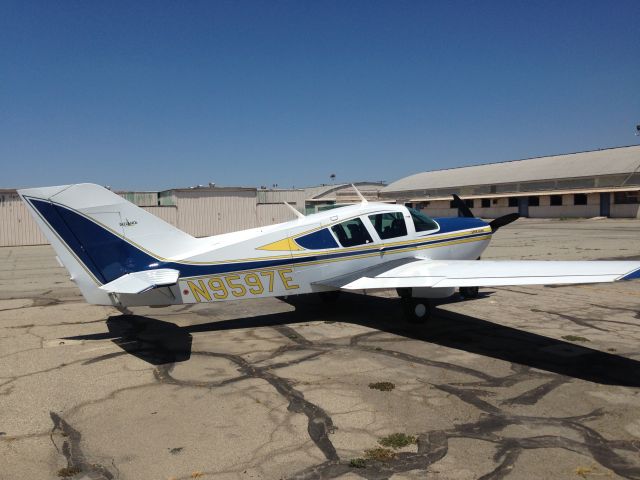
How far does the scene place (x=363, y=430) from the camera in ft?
16.7

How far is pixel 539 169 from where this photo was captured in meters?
64.8

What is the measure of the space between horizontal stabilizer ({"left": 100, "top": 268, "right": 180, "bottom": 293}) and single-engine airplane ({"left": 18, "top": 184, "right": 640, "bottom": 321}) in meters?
0.02

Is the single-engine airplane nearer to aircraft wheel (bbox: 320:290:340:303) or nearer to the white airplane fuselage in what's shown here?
the white airplane fuselage

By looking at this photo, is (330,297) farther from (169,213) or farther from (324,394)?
(169,213)

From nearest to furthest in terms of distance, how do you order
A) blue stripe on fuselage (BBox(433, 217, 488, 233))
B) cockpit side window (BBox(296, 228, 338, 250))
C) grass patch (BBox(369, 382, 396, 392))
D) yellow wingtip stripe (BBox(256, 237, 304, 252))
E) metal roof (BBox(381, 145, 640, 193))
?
grass patch (BBox(369, 382, 396, 392)) → yellow wingtip stripe (BBox(256, 237, 304, 252)) → cockpit side window (BBox(296, 228, 338, 250)) → blue stripe on fuselage (BBox(433, 217, 488, 233)) → metal roof (BBox(381, 145, 640, 193))

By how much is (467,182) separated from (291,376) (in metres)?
69.9

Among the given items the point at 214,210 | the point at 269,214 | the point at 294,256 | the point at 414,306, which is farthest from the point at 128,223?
the point at 269,214

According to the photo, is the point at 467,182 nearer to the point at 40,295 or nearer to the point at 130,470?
the point at 40,295

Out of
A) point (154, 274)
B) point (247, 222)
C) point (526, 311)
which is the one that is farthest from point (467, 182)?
point (154, 274)

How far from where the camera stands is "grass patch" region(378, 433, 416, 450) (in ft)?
15.6

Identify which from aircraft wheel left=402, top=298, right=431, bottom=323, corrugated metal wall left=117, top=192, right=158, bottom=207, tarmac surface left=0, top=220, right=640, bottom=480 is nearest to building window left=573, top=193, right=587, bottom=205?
corrugated metal wall left=117, top=192, right=158, bottom=207

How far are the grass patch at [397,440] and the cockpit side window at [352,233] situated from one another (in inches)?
203

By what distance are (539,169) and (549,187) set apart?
622 cm

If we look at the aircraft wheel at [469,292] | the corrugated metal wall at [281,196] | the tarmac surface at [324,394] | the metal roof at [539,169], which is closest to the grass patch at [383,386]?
the tarmac surface at [324,394]
